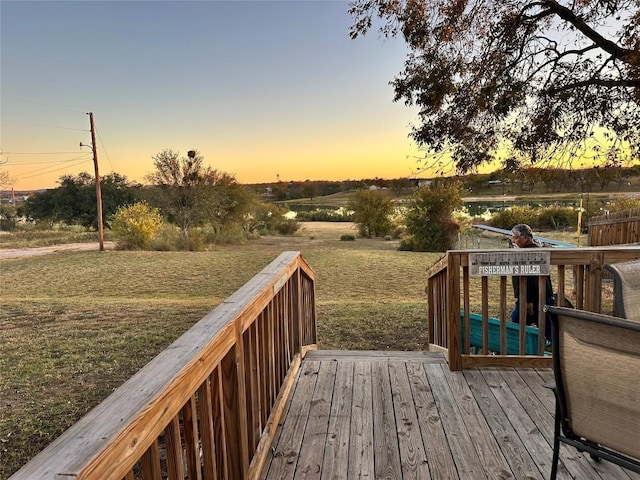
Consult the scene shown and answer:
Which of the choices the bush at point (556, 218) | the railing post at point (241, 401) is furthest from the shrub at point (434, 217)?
the railing post at point (241, 401)

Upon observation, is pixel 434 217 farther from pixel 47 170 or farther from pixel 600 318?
pixel 47 170

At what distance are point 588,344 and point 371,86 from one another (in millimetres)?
12394

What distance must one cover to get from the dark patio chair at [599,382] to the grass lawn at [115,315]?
389cm

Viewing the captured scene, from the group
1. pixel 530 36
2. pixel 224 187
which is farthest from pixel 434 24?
pixel 224 187

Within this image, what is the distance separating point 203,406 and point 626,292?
205 cm

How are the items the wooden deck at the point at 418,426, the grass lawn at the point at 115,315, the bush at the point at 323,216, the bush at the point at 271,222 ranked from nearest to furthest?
the wooden deck at the point at 418,426 < the grass lawn at the point at 115,315 < the bush at the point at 271,222 < the bush at the point at 323,216

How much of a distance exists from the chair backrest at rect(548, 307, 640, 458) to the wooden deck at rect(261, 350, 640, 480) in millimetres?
623

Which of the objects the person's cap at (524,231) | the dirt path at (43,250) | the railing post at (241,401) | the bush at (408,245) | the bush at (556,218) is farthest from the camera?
the bush at (556,218)

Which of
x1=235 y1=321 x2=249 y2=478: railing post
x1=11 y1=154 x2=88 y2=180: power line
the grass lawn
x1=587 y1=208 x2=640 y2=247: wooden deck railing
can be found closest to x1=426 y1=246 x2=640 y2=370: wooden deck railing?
x1=235 y1=321 x2=249 y2=478: railing post

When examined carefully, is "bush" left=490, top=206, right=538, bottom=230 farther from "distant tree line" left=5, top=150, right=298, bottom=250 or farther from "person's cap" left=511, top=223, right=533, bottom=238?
"person's cap" left=511, top=223, right=533, bottom=238

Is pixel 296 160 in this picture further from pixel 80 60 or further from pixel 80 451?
→ pixel 80 451

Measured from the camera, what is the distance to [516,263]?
9.79 ft

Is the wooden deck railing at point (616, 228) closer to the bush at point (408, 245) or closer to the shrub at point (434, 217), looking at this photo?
the shrub at point (434, 217)

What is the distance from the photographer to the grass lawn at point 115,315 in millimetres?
4227
